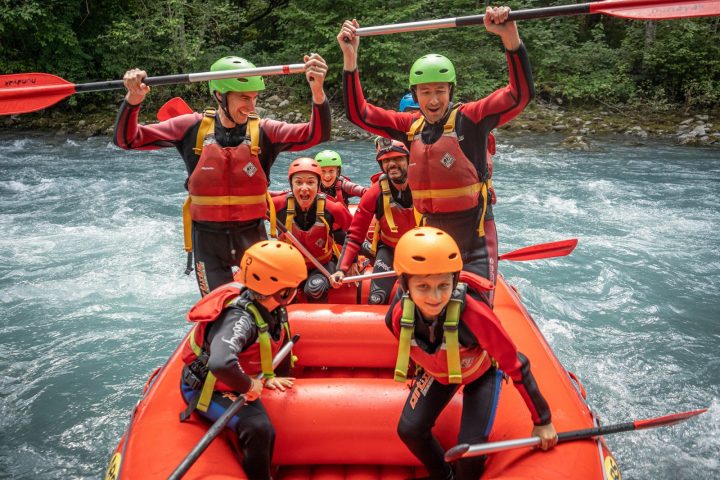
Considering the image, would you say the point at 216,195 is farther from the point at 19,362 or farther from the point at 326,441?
the point at 19,362

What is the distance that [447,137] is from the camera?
267cm

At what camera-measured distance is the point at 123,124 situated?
261 centimetres

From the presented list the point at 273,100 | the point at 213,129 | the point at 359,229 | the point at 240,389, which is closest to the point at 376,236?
the point at 359,229

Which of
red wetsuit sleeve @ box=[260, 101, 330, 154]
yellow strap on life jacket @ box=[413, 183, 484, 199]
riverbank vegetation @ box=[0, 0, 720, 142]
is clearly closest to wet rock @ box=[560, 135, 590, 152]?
riverbank vegetation @ box=[0, 0, 720, 142]

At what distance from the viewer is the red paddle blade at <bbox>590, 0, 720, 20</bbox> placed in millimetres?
2193

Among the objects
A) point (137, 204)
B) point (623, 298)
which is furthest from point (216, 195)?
point (137, 204)

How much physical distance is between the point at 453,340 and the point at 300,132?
4.37 feet

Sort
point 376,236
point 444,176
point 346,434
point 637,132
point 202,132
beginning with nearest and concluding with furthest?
point 346,434, point 444,176, point 202,132, point 376,236, point 637,132

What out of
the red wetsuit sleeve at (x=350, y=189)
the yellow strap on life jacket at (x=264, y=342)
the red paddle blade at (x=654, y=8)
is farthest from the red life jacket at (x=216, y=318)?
the red wetsuit sleeve at (x=350, y=189)

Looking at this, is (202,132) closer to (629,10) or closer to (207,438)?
(207,438)

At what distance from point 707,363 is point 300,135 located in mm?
3604

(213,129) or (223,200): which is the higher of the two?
(213,129)

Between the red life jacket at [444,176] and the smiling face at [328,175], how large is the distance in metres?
1.82

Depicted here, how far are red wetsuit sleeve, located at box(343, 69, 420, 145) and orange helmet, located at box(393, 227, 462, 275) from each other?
0.95 meters
